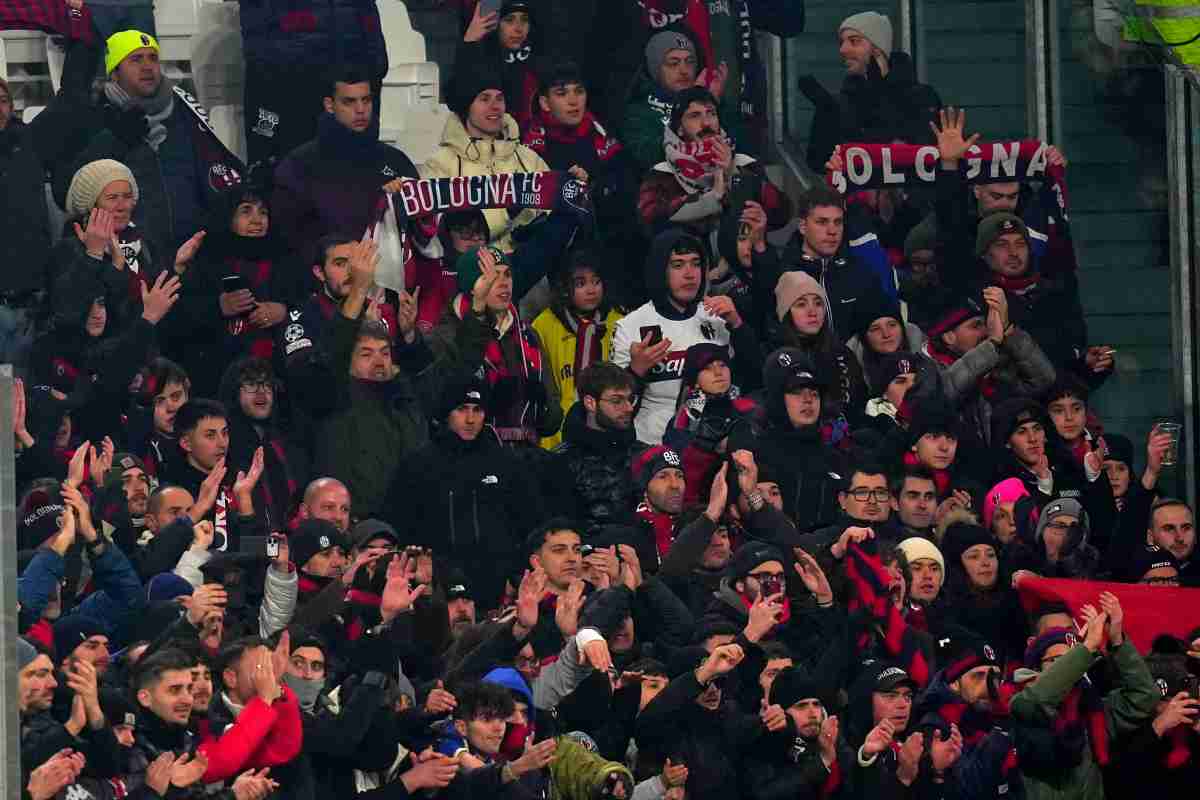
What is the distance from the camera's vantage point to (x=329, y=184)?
19.6 m

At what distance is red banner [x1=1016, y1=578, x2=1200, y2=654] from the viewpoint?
18.4 meters

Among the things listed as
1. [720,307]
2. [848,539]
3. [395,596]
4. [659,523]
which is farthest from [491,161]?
[395,596]

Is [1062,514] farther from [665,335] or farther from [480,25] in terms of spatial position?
[480,25]

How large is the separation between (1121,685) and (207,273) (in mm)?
4726

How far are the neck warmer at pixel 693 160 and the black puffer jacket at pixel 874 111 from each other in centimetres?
106

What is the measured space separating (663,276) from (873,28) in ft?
8.59

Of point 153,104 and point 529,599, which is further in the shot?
point 153,104

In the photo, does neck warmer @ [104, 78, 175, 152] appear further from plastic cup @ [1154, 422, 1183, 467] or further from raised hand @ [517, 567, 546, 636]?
plastic cup @ [1154, 422, 1183, 467]

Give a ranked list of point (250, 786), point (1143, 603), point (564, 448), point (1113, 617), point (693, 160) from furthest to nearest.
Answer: point (693, 160) < point (564, 448) < point (1143, 603) < point (1113, 617) < point (250, 786)

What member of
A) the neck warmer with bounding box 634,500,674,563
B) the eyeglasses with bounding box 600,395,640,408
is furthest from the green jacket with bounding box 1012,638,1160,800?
the eyeglasses with bounding box 600,395,640,408

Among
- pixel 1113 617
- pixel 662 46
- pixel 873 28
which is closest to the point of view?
pixel 1113 617

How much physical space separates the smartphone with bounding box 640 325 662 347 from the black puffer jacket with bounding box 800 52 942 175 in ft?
7.48

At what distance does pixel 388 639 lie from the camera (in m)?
16.5

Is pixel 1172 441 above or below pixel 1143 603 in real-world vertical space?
above
